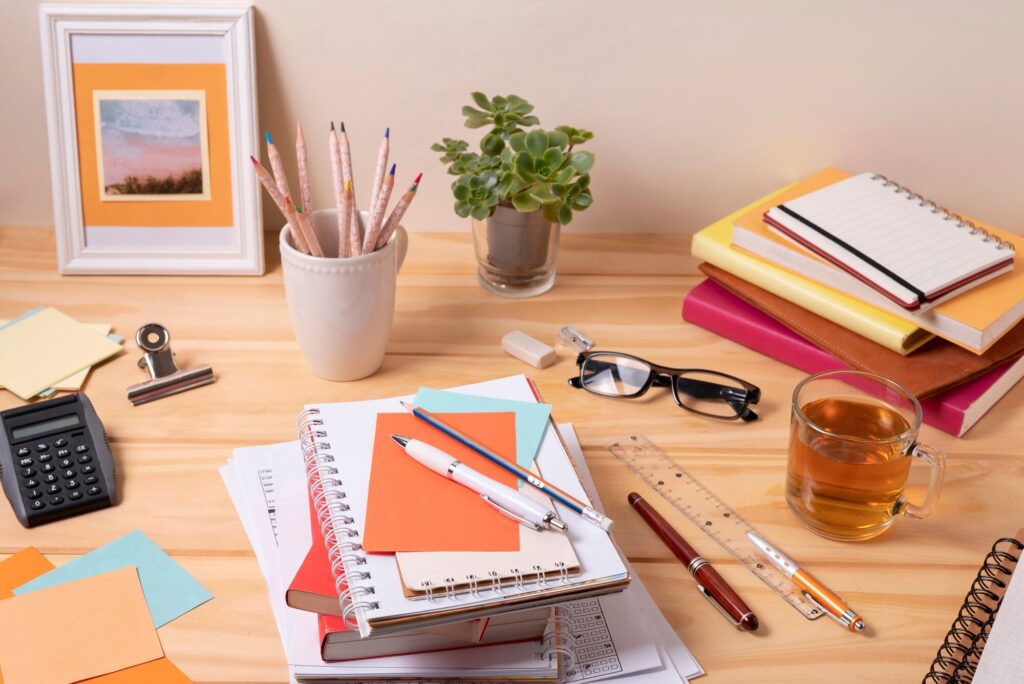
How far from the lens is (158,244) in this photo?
121 centimetres

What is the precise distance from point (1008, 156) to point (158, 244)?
1.05 meters

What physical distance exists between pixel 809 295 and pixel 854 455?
0.28 metres

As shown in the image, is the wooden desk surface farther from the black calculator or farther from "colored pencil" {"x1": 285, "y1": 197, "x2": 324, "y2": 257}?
"colored pencil" {"x1": 285, "y1": 197, "x2": 324, "y2": 257}

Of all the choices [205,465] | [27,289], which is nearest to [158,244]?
[27,289]

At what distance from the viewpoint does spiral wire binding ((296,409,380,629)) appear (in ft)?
2.27

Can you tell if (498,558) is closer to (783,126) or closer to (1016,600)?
(1016,600)

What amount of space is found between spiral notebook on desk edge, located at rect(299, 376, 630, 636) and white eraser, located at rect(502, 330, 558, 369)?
0.22m

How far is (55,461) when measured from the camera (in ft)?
2.90

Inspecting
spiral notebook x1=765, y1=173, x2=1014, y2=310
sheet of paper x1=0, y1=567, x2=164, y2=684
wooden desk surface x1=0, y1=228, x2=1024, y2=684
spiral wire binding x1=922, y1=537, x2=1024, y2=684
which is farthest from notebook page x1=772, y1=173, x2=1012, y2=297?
sheet of paper x1=0, y1=567, x2=164, y2=684

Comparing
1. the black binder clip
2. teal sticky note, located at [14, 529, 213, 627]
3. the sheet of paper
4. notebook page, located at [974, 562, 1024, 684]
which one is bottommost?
the sheet of paper

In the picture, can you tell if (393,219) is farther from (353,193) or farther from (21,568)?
(21,568)

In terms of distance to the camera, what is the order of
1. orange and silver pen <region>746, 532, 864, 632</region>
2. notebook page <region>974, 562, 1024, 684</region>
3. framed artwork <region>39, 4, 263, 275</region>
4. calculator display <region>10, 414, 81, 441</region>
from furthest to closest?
1. framed artwork <region>39, 4, 263, 275</region>
2. calculator display <region>10, 414, 81, 441</region>
3. orange and silver pen <region>746, 532, 864, 632</region>
4. notebook page <region>974, 562, 1024, 684</region>

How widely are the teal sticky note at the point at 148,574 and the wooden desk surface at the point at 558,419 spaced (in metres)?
0.01

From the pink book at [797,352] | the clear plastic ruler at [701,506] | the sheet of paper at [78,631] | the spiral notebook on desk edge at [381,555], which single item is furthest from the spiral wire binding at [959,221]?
the sheet of paper at [78,631]
